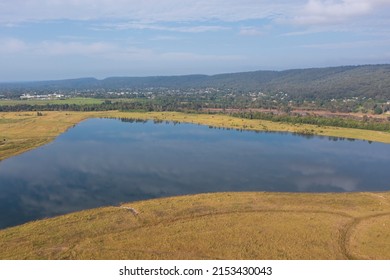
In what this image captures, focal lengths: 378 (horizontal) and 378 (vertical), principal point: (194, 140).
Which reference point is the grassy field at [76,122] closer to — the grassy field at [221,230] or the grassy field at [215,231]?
Answer: the grassy field at [215,231]

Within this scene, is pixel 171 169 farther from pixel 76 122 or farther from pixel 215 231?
pixel 76 122

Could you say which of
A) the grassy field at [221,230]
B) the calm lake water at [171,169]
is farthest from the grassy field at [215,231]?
the calm lake water at [171,169]

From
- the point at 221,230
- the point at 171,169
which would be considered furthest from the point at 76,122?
the point at 221,230

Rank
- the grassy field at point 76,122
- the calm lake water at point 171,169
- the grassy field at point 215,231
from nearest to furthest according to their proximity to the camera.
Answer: the grassy field at point 215,231
the calm lake water at point 171,169
the grassy field at point 76,122

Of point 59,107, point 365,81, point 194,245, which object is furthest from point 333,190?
point 365,81

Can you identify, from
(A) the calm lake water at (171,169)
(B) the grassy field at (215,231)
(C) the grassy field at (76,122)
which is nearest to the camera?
(B) the grassy field at (215,231)

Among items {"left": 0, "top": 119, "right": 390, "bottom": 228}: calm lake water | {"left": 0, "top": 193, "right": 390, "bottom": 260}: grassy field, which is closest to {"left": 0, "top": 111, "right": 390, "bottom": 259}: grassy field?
{"left": 0, "top": 193, "right": 390, "bottom": 260}: grassy field
